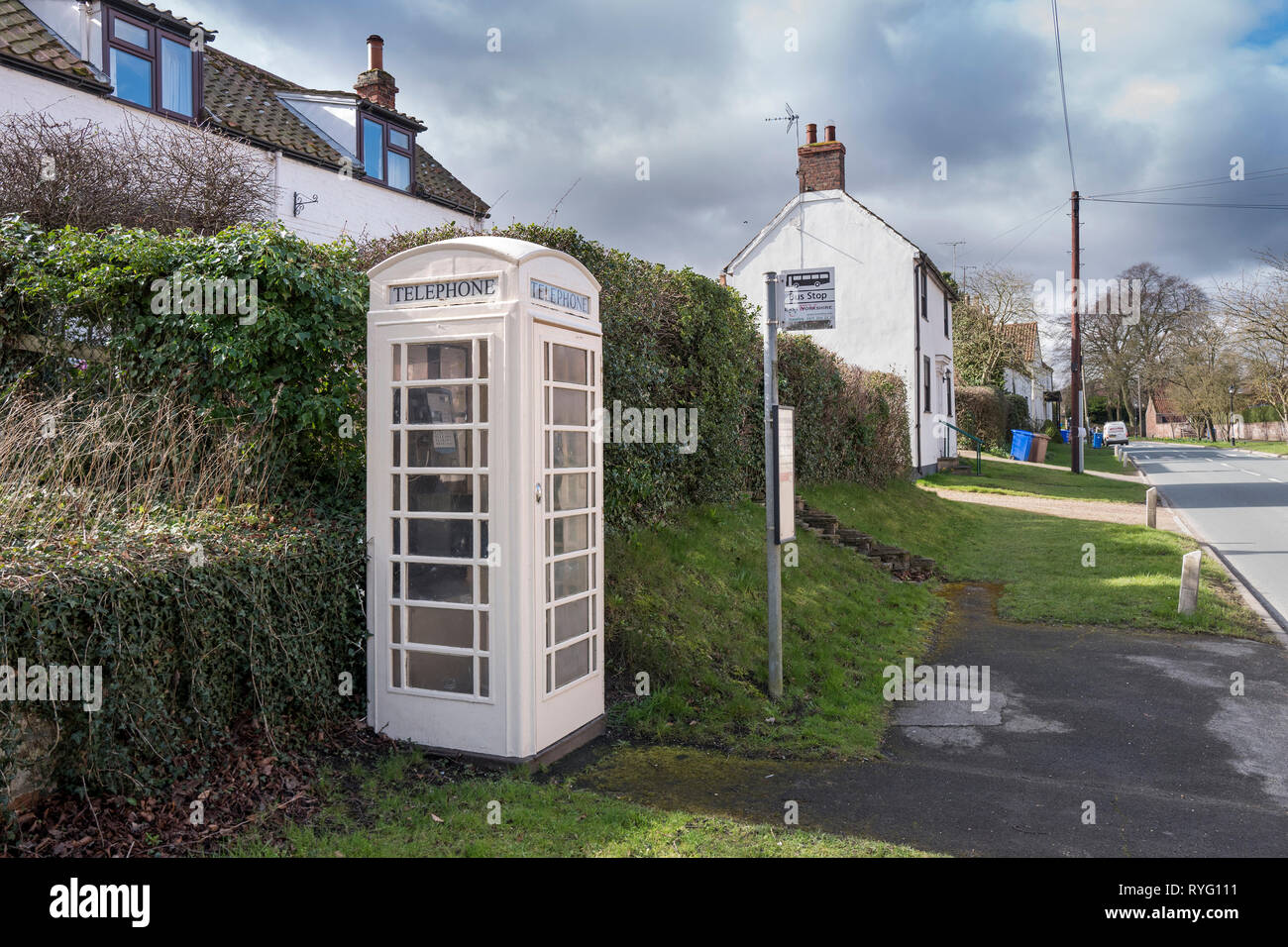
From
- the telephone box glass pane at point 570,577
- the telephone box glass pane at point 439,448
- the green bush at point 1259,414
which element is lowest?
the telephone box glass pane at point 570,577

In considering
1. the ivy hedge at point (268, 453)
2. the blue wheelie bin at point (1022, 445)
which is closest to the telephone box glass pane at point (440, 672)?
the ivy hedge at point (268, 453)

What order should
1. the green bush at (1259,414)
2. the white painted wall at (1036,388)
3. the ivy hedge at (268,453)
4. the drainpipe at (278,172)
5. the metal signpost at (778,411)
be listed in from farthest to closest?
the green bush at (1259,414)
the white painted wall at (1036,388)
the drainpipe at (278,172)
the metal signpost at (778,411)
the ivy hedge at (268,453)

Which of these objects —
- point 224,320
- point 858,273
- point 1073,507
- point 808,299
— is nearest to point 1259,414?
point 858,273

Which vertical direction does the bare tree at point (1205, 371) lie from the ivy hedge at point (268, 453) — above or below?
above

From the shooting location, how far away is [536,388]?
218 inches

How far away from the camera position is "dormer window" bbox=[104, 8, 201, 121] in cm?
1484

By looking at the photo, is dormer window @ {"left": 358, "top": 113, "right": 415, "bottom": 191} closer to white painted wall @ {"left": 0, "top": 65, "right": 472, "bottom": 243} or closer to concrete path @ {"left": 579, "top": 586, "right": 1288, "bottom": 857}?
white painted wall @ {"left": 0, "top": 65, "right": 472, "bottom": 243}

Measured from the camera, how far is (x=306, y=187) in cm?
1808

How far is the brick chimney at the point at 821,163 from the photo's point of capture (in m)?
27.3

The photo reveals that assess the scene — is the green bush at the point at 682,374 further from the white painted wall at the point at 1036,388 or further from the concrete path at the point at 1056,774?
the white painted wall at the point at 1036,388

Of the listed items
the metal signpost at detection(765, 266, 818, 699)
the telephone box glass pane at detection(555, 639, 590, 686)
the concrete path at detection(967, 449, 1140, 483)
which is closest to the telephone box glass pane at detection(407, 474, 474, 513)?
the telephone box glass pane at detection(555, 639, 590, 686)

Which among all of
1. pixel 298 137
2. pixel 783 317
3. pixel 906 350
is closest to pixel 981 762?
pixel 783 317

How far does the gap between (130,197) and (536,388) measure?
21.1 ft

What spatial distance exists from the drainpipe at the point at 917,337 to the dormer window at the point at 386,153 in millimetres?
Answer: 14639
